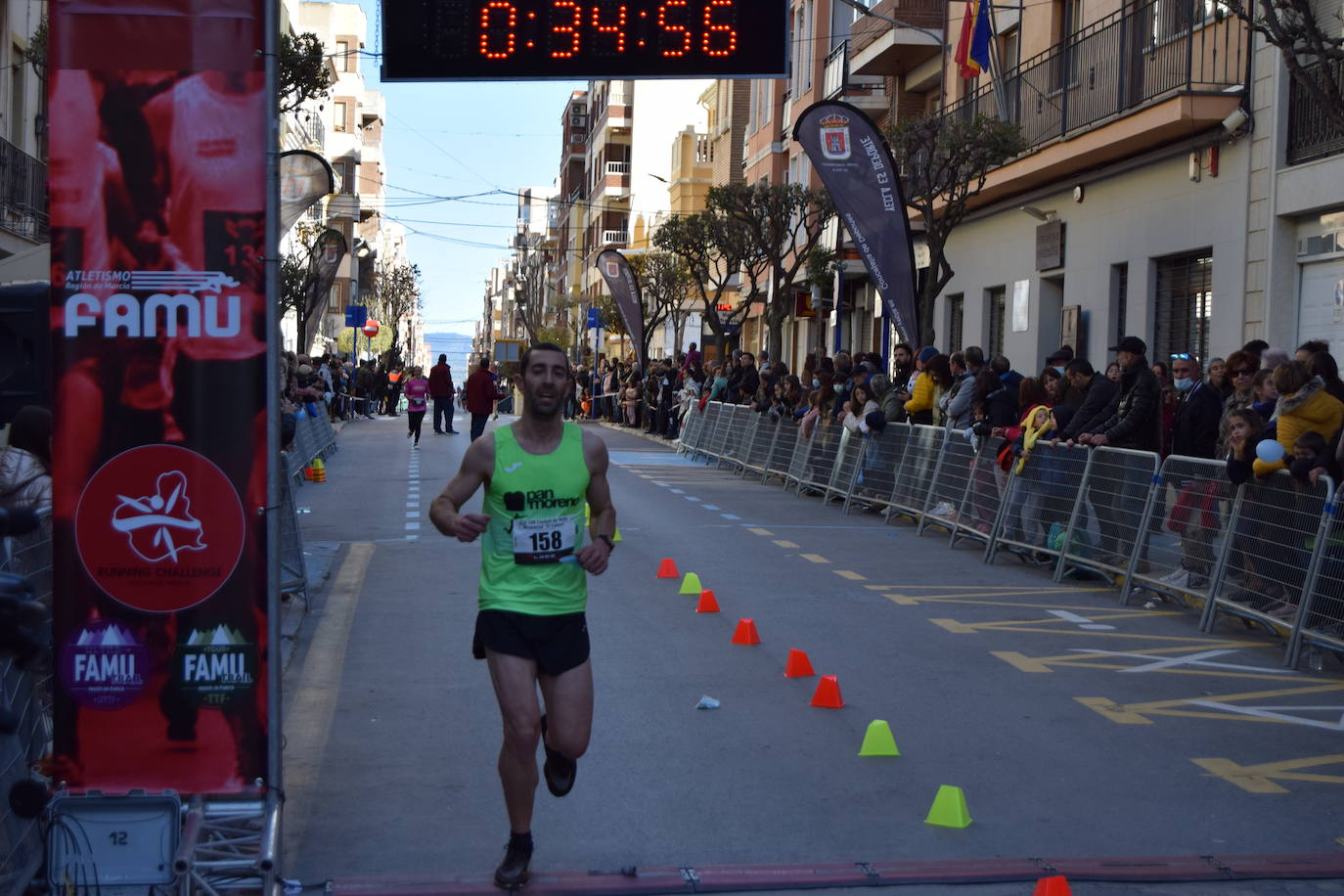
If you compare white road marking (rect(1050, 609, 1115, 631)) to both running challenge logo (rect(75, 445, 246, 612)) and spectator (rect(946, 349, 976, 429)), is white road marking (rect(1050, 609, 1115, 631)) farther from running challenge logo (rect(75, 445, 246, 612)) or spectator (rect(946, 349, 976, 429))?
running challenge logo (rect(75, 445, 246, 612))

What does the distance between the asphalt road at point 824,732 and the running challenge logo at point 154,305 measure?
1.76 m

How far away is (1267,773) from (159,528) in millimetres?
4587

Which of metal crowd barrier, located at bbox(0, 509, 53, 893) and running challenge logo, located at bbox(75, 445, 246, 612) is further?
running challenge logo, located at bbox(75, 445, 246, 612)

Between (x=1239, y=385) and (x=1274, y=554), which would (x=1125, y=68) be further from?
(x=1274, y=554)

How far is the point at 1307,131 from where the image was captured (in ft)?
63.0

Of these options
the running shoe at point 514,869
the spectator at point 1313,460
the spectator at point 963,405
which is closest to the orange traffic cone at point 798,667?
the spectator at point 1313,460

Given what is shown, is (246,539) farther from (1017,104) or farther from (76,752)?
(1017,104)

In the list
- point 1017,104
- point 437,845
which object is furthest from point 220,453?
point 1017,104

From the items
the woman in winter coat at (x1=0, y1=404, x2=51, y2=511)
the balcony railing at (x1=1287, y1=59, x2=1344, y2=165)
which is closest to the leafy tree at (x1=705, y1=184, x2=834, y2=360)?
the balcony railing at (x1=1287, y1=59, x2=1344, y2=165)

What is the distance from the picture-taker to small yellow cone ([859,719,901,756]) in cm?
713

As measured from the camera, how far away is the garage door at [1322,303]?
1847 centimetres

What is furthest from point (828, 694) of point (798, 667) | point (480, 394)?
point (480, 394)

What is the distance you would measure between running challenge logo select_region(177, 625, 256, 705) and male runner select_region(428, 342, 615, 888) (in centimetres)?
71

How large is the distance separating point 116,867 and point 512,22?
28.3ft
